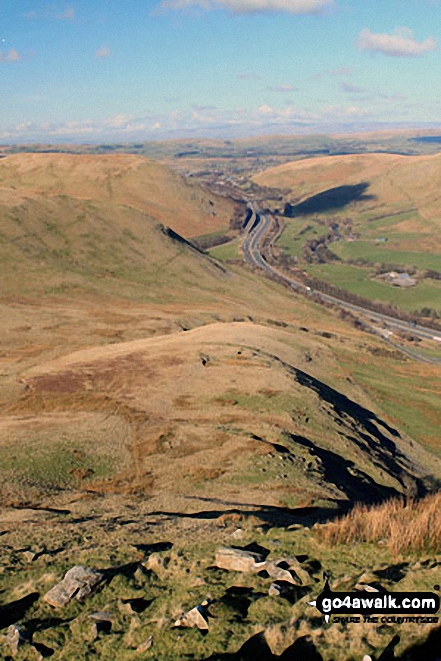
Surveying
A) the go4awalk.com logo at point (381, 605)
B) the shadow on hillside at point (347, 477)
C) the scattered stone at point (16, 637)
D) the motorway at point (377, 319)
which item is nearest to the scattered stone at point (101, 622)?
the scattered stone at point (16, 637)

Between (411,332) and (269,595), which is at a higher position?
(269,595)

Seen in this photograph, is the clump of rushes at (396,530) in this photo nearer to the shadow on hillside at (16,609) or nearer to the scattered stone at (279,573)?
the scattered stone at (279,573)

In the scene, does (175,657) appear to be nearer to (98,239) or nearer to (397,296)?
(98,239)

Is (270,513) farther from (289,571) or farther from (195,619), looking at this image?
Answer: (195,619)

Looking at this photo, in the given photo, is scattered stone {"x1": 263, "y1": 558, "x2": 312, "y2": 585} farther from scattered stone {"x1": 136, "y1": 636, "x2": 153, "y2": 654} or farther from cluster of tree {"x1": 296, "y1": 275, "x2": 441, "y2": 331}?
cluster of tree {"x1": 296, "y1": 275, "x2": 441, "y2": 331}

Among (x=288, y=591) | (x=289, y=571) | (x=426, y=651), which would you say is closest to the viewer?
(x=426, y=651)

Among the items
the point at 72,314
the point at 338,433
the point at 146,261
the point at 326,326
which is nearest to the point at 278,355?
the point at 338,433

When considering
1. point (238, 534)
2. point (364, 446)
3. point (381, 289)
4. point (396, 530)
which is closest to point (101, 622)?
point (238, 534)
